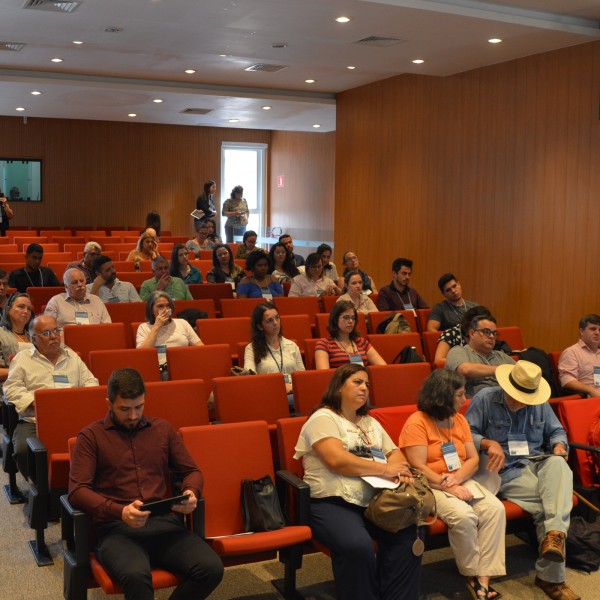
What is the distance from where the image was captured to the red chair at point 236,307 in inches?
290

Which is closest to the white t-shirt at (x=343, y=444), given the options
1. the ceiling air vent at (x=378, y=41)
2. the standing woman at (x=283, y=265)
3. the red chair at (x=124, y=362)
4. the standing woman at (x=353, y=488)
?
the standing woman at (x=353, y=488)

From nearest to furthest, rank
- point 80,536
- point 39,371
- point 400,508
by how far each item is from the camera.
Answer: point 80,536, point 400,508, point 39,371

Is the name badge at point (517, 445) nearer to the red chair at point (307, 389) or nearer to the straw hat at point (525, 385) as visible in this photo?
the straw hat at point (525, 385)

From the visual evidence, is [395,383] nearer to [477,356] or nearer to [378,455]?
[477,356]

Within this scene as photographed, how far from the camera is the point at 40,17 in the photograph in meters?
8.14

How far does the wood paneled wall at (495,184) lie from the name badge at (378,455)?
5.33 meters

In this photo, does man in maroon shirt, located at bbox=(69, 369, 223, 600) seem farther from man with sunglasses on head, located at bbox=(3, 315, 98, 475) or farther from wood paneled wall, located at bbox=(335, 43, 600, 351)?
wood paneled wall, located at bbox=(335, 43, 600, 351)

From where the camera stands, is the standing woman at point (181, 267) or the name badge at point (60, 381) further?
the standing woman at point (181, 267)

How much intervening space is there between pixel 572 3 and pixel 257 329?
446 cm

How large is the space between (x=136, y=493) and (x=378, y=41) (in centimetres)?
667

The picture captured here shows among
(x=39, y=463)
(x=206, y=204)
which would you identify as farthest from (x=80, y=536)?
(x=206, y=204)

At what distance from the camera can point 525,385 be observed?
4.34 meters

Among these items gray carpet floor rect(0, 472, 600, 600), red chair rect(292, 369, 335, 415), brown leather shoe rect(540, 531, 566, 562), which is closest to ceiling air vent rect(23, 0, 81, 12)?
red chair rect(292, 369, 335, 415)

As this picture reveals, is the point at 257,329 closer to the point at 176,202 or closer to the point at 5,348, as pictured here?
the point at 5,348
